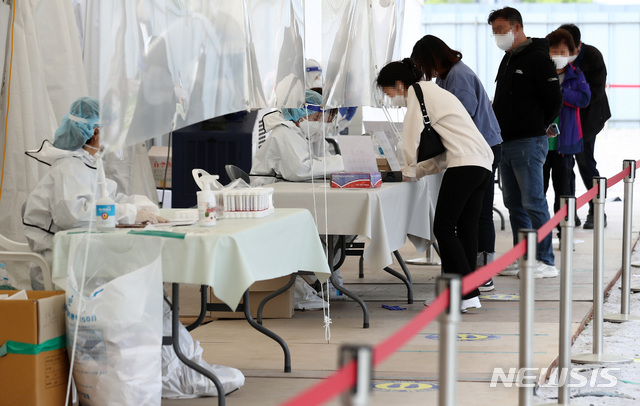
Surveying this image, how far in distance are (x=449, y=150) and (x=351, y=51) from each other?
2.37ft

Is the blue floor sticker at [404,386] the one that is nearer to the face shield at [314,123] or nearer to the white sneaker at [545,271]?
the face shield at [314,123]

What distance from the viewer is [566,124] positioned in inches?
261

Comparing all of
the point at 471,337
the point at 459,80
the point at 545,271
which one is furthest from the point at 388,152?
the point at 471,337

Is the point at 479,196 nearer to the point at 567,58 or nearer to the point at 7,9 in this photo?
the point at 567,58

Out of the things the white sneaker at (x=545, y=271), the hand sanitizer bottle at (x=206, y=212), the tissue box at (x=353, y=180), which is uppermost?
the tissue box at (x=353, y=180)

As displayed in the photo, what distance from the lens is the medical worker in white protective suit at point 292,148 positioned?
195 inches

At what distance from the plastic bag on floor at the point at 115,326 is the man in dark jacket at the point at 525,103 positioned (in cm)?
322

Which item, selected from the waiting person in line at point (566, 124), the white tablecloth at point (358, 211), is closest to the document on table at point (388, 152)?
the white tablecloth at point (358, 211)

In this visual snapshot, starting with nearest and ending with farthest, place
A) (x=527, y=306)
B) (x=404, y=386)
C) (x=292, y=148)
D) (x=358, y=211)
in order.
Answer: (x=527, y=306), (x=404, y=386), (x=358, y=211), (x=292, y=148)

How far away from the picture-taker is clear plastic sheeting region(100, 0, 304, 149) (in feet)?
8.32

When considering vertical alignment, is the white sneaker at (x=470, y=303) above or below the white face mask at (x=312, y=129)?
below

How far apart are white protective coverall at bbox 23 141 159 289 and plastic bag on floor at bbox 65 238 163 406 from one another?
0.31m

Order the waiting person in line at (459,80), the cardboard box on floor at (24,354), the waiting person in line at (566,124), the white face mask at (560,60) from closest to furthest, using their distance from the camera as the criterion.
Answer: the cardboard box on floor at (24,354)
the waiting person in line at (459,80)
the white face mask at (560,60)
the waiting person in line at (566,124)

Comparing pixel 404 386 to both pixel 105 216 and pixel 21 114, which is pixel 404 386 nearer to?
pixel 105 216
